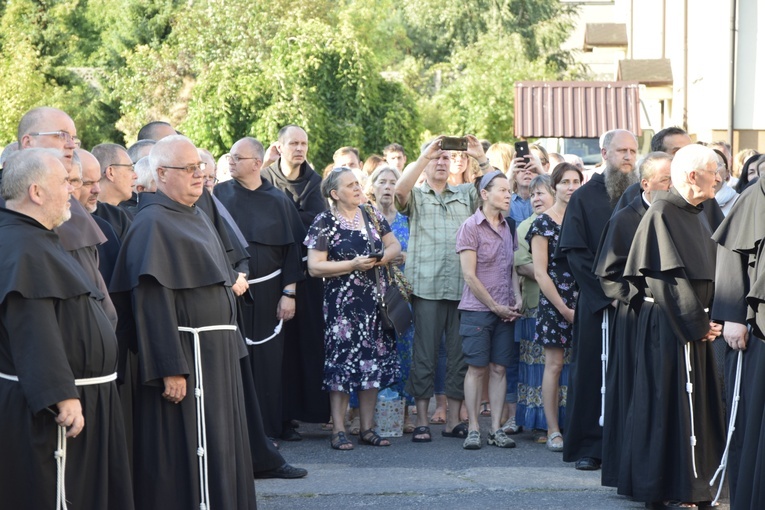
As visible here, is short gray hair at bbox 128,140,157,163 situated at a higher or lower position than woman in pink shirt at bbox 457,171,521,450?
higher

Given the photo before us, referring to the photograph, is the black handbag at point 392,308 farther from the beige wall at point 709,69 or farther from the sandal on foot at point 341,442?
the beige wall at point 709,69

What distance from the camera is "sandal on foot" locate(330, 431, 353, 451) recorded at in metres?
8.99

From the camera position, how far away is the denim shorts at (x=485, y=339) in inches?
360

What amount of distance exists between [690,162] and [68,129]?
355 cm

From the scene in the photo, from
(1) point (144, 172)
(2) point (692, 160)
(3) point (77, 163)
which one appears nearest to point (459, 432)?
(2) point (692, 160)

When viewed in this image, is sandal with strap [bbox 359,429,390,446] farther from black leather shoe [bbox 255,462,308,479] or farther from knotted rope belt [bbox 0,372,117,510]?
knotted rope belt [bbox 0,372,117,510]

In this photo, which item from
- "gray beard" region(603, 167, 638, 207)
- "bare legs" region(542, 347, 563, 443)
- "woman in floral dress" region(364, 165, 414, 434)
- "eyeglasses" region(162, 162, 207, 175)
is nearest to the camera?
"eyeglasses" region(162, 162, 207, 175)

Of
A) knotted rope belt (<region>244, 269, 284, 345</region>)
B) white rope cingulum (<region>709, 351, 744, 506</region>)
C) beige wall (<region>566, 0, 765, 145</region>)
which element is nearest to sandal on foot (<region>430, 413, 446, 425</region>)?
knotted rope belt (<region>244, 269, 284, 345</region>)

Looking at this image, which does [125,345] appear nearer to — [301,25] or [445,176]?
[445,176]

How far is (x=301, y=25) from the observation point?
23.7 metres

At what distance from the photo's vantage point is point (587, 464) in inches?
328

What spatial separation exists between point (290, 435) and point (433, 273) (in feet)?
5.59

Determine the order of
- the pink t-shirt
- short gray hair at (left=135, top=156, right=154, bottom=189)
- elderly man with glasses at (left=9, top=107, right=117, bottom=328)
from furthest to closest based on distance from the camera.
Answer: the pink t-shirt < short gray hair at (left=135, top=156, right=154, bottom=189) < elderly man with glasses at (left=9, top=107, right=117, bottom=328)

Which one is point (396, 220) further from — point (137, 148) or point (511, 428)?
point (137, 148)
